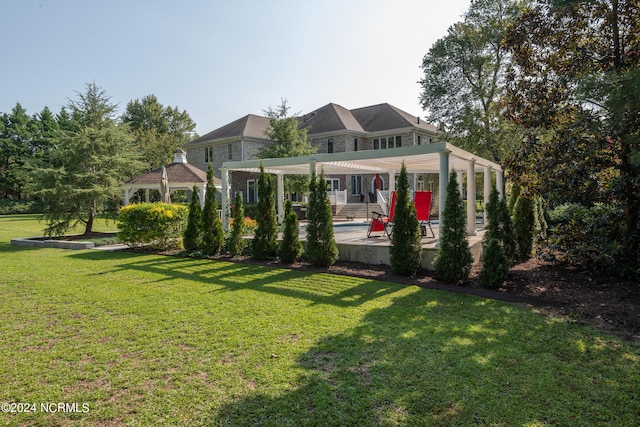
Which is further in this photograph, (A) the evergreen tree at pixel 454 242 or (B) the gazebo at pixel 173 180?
(B) the gazebo at pixel 173 180

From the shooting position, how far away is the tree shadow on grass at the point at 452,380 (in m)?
2.53

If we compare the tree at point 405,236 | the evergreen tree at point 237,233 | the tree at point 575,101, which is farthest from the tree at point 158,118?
the tree at point 575,101

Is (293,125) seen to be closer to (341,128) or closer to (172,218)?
(341,128)

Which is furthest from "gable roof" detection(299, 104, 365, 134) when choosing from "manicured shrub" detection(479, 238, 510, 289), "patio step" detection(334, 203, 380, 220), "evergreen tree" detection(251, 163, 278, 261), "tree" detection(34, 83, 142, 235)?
"manicured shrub" detection(479, 238, 510, 289)

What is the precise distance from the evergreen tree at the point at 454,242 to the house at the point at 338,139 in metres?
20.3

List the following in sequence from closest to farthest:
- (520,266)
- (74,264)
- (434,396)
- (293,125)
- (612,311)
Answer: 1. (434,396)
2. (612,311)
3. (520,266)
4. (74,264)
5. (293,125)

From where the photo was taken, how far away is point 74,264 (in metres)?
8.73

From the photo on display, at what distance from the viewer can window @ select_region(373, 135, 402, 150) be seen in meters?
27.9

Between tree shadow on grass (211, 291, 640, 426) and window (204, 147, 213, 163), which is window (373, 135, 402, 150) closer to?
window (204, 147, 213, 163)

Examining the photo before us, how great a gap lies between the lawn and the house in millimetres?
21778

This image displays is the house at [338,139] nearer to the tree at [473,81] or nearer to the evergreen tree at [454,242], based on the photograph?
the tree at [473,81]

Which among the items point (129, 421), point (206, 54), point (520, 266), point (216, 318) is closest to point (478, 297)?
point (520, 266)

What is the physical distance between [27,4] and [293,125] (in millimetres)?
14204

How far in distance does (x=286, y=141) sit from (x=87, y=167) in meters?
10.8
